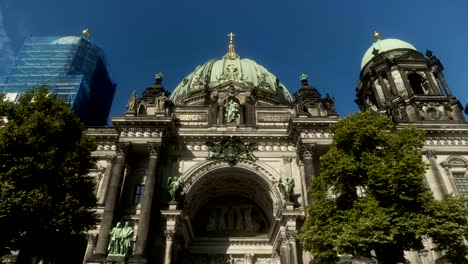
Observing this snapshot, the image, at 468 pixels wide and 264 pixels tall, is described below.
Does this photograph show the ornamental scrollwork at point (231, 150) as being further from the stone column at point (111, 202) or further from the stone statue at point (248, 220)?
the stone column at point (111, 202)

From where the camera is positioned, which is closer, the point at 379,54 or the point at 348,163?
the point at 348,163

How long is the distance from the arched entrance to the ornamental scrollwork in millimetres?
432

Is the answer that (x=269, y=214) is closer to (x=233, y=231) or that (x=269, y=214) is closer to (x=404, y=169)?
(x=233, y=231)

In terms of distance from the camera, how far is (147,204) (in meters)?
20.2

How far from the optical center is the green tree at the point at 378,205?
1361 centimetres

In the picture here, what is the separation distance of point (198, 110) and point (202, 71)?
12.7m

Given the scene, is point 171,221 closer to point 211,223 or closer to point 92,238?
point 92,238

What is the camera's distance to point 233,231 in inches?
1032

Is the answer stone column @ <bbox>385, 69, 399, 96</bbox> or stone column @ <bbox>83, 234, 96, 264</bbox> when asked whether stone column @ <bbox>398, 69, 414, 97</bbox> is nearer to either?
stone column @ <bbox>385, 69, 399, 96</bbox>

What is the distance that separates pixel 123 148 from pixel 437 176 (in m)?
21.6

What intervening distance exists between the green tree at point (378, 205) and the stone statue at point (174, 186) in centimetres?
894

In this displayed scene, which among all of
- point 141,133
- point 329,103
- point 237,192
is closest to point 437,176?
point 329,103

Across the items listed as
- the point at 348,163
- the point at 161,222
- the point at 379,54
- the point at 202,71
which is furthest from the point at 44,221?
the point at 379,54

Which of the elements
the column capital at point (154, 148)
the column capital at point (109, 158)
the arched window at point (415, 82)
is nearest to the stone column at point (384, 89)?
the arched window at point (415, 82)
